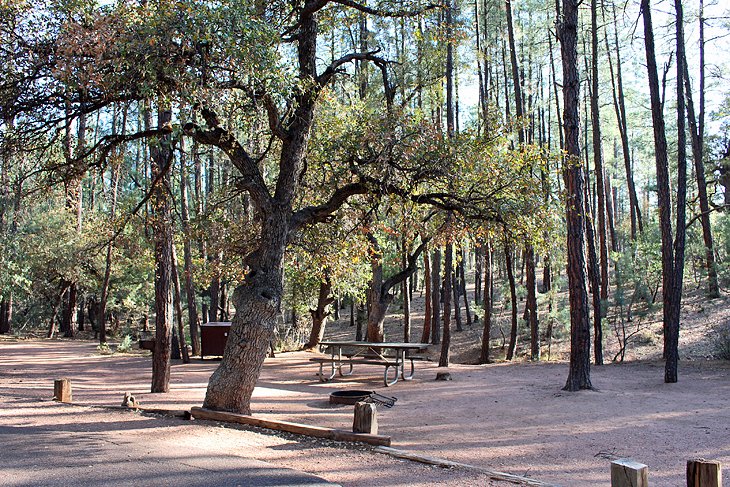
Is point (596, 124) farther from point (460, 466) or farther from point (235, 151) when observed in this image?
point (460, 466)

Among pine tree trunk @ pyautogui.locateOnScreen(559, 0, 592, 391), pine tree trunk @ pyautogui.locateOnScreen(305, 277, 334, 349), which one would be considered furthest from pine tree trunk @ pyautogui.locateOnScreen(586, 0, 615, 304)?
pine tree trunk @ pyautogui.locateOnScreen(305, 277, 334, 349)

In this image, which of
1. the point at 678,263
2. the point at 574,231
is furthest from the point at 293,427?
the point at 678,263

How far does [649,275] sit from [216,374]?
61.2 feet

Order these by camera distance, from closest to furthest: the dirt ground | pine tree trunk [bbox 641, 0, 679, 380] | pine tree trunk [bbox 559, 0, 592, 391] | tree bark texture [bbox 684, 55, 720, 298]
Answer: the dirt ground → pine tree trunk [bbox 559, 0, 592, 391] → pine tree trunk [bbox 641, 0, 679, 380] → tree bark texture [bbox 684, 55, 720, 298]

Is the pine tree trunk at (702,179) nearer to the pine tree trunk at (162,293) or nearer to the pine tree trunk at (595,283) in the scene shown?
the pine tree trunk at (595,283)

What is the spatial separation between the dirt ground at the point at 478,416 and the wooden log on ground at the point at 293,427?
16cm

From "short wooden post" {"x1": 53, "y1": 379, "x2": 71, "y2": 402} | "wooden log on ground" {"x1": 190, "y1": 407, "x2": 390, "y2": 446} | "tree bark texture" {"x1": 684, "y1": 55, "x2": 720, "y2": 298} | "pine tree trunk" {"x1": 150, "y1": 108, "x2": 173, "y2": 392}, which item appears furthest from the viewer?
"tree bark texture" {"x1": 684, "y1": 55, "x2": 720, "y2": 298}

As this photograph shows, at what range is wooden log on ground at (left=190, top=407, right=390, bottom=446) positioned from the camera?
20.9ft

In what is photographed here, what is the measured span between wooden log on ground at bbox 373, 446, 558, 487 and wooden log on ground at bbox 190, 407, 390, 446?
215 millimetres

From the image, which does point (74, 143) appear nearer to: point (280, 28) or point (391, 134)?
point (280, 28)

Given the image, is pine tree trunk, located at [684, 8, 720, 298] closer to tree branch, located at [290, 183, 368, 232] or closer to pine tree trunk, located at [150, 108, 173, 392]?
tree branch, located at [290, 183, 368, 232]

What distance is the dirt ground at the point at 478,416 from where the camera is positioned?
5.83 metres

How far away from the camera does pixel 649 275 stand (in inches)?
843

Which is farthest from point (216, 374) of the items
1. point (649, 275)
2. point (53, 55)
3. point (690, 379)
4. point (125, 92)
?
point (649, 275)
